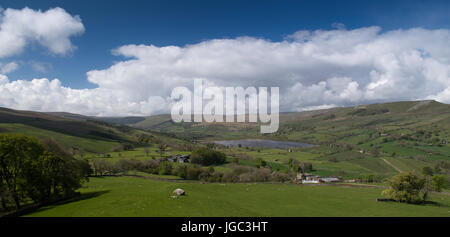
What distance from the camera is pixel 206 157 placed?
135875mm

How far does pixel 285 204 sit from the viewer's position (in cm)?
3950

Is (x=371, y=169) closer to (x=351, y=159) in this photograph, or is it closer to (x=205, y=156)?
(x=351, y=159)

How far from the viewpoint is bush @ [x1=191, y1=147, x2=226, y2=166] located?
A: 443 ft

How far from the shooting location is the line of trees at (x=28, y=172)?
34031 mm

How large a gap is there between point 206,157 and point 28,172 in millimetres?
103746

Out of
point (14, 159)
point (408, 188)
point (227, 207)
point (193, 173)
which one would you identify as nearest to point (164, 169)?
point (193, 173)

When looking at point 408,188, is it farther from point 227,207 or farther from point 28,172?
point 28,172

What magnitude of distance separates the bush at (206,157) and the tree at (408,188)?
323 ft

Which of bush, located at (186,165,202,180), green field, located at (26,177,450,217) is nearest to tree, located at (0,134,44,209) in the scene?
green field, located at (26,177,450,217)

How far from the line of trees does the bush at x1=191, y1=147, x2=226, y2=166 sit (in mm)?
96891

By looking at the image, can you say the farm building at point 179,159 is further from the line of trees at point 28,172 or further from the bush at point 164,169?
the line of trees at point 28,172

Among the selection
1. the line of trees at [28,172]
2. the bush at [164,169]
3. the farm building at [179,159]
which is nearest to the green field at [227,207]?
the line of trees at [28,172]

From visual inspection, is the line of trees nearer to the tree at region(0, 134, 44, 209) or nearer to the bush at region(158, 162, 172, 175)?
the tree at region(0, 134, 44, 209)
